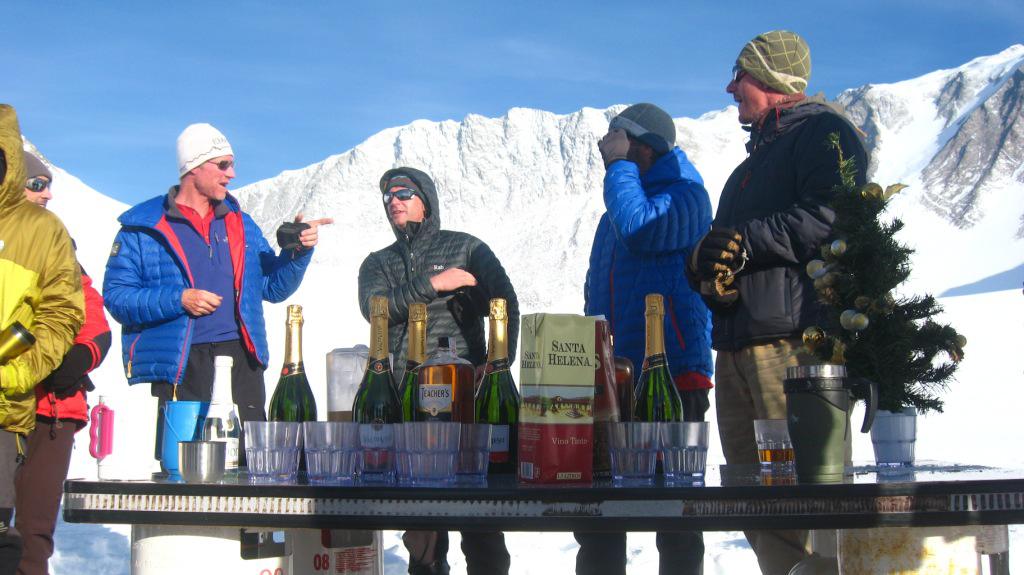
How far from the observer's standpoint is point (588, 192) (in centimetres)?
9681

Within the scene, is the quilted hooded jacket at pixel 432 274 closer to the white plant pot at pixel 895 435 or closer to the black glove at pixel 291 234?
the black glove at pixel 291 234

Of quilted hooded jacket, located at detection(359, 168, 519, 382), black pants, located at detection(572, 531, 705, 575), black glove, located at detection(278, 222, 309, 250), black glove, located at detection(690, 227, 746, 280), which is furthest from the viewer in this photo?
black glove, located at detection(278, 222, 309, 250)

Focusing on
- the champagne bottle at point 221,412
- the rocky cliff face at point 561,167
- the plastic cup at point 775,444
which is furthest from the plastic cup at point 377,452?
the rocky cliff face at point 561,167

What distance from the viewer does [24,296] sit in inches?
96.7

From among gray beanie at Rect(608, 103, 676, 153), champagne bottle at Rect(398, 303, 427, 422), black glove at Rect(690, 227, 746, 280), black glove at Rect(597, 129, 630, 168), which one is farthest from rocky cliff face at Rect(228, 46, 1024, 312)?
champagne bottle at Rect(398, 303, 427, 422)

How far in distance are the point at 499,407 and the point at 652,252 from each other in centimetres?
148

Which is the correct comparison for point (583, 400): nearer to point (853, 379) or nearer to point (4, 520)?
point (853, 379)

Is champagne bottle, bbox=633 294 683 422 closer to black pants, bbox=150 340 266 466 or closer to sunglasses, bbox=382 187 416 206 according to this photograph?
sunglasses, bbox=382 187 416 206

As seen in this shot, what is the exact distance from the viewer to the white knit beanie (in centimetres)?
395

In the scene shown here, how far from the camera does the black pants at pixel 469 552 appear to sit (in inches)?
114

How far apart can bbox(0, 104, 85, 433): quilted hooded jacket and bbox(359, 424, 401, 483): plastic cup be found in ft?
3.02

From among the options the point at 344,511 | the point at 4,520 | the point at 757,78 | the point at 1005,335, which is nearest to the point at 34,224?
the point at 4,520

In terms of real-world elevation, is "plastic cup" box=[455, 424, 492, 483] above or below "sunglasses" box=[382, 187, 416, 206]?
below

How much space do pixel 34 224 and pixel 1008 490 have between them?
2222mm
